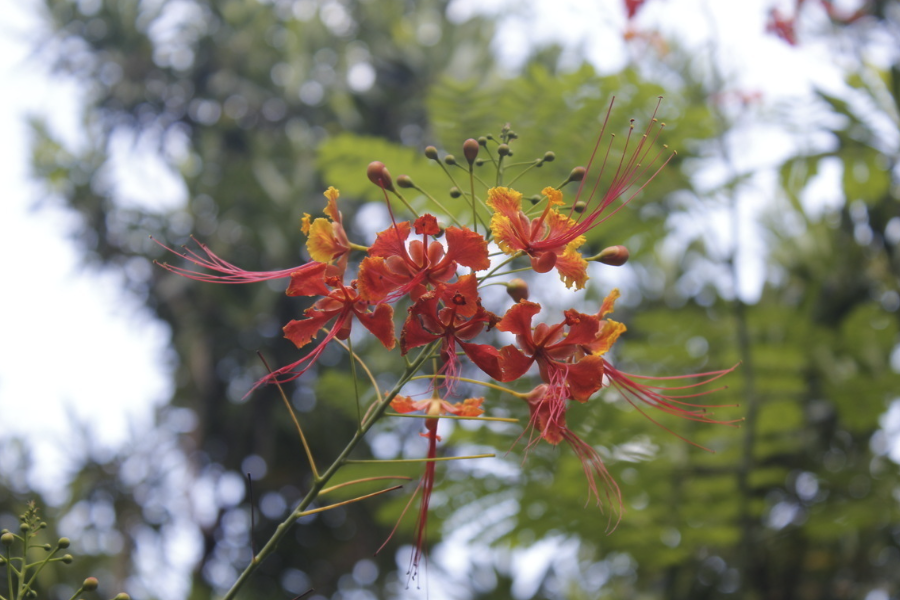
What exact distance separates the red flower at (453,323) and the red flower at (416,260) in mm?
45

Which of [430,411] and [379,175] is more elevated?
[379,175]

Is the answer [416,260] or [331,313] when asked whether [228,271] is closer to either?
[331,313]

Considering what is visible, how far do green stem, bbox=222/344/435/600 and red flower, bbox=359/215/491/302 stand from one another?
12cm

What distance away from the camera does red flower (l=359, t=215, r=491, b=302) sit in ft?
3.81

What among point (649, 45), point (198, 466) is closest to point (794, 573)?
point (649, 45)

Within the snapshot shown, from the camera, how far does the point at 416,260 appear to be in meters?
1.22

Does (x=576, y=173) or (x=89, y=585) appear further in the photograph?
(x=576, y=173)

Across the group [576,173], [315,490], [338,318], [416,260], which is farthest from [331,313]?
[576,173]

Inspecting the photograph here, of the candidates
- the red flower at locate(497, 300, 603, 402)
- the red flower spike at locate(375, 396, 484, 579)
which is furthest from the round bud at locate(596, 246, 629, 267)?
the red flower spike at locate(375, 396, 484, 579)

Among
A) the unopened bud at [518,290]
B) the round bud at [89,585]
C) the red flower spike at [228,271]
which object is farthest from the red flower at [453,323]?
the round bud at [89,585]

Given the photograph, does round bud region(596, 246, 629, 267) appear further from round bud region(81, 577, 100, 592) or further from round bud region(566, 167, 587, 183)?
round bud region(81, 577, 100, 592)

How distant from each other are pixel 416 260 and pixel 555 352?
301 millimetres

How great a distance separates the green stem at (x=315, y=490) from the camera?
0.98m

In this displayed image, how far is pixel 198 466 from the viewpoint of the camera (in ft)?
23.1
